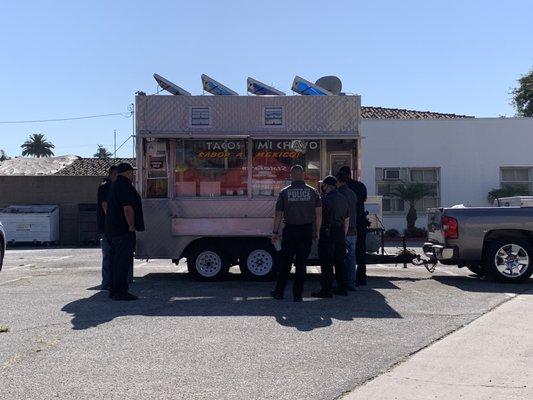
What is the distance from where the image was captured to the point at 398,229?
2698 centimetres

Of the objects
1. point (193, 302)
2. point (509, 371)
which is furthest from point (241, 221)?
point (509, 371)

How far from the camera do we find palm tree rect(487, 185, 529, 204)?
2573cm

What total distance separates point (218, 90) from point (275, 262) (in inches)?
125

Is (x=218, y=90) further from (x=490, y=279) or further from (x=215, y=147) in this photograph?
(x=490, y=279)

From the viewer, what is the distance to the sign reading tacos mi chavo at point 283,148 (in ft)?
36.9

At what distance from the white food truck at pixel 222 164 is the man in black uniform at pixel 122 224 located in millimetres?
1649

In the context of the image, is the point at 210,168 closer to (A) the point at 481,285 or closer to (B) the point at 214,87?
(B) the point at 214,87

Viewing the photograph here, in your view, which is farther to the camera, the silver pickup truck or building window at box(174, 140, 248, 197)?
building window at box(174, 140, 248, 197)

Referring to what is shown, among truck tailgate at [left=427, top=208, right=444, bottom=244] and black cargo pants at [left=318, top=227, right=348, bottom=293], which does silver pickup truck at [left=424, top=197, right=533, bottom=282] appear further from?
black cargo pants at [left=318, top=227, right=348, bottom=293]

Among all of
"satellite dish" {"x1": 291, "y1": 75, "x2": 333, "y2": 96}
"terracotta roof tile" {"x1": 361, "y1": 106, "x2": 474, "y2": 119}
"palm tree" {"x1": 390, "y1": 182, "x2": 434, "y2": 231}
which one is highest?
"terracotta roof tile" {"x1": 361, "y1": 106, "x2": 474, "y2": 119}

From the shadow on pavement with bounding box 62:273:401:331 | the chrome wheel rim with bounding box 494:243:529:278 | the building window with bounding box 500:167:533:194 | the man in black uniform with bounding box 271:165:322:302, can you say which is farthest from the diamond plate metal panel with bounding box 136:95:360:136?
the building window with bounding box 500:167:533:194

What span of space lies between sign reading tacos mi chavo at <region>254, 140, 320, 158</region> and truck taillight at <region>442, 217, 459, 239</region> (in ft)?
8.49

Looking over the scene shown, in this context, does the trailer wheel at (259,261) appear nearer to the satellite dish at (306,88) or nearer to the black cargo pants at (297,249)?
the black cargo pants at (297,249)

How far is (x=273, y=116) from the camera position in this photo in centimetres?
1110
